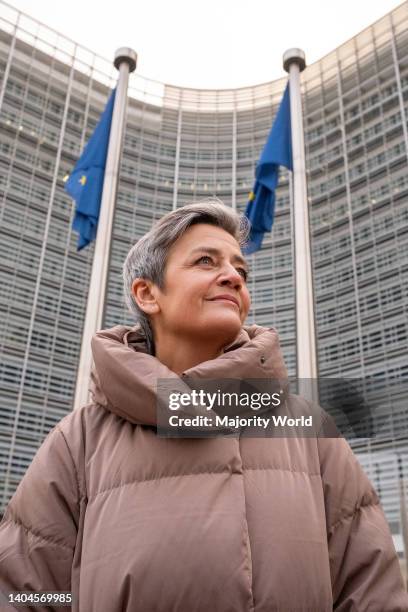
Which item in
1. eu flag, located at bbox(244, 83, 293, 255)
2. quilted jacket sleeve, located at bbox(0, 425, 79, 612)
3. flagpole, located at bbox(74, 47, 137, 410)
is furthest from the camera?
eu flag, located at bbox(244, 83, 293, 255)

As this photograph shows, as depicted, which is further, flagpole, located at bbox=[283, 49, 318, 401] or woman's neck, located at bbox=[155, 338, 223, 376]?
flagpole, located at bbox=[283, 49, 318, 401]

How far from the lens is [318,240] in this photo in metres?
12.7

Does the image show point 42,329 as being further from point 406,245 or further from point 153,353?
point 153,353

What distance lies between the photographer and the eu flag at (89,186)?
334 inches

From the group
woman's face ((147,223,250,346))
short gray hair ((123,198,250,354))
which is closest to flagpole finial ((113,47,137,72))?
short gray hair ((123,198,250,354))

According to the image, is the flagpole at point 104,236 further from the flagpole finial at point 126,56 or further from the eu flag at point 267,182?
the eu flag at point 267,182

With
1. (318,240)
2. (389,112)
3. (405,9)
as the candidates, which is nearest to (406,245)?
(318,240)

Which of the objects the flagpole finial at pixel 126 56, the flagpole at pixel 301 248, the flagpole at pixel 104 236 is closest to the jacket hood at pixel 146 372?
the flagpole at pixel 301 248

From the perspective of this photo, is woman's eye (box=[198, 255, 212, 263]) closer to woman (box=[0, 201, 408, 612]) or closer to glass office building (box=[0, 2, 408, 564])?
woman (box=[0, 201, 408, 612])

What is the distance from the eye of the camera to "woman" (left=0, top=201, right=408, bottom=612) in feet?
3.51

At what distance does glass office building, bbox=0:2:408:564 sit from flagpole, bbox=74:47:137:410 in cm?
207

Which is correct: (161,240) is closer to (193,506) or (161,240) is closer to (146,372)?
(146,372)

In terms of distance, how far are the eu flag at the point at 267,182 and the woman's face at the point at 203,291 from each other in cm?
624

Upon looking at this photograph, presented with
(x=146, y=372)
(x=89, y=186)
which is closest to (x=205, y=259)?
(x=146, y=372)
